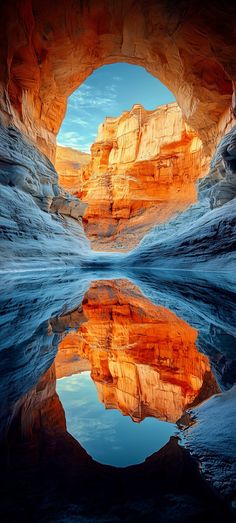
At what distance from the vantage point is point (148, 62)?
1238 cm

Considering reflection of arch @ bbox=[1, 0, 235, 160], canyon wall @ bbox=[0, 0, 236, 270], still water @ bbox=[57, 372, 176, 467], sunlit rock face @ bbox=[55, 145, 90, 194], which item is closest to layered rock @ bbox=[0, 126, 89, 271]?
canyon wall @ bbox=[0, 0, 236, 270]

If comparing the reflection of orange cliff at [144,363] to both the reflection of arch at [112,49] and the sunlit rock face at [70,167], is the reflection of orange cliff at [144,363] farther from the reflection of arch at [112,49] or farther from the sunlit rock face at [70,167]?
the sunlit rock face at [70,167]

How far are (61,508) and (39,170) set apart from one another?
12.5 meters

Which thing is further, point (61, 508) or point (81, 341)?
point (81, 341)

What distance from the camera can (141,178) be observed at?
30.8 metres

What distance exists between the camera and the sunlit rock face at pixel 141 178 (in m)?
28.2

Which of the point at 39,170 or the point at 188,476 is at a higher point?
the point at 39,170

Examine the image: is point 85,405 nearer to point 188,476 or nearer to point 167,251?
point 188,476

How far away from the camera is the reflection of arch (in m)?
8.84

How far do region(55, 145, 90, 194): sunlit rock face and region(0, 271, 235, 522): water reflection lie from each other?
1307 inches

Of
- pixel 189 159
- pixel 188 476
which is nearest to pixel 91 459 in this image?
pixel 188 476

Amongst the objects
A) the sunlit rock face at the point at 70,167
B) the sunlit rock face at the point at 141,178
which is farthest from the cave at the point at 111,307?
the sunlit rock face at the point at 70,167

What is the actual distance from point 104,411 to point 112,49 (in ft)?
44.1

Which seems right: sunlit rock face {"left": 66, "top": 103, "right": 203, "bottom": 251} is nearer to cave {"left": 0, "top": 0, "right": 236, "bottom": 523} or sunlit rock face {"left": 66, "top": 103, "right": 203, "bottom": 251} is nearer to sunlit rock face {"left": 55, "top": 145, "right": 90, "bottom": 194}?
sunlit rock face {"left": 55, "top": 145, "right": 90, "bottom": 194}
